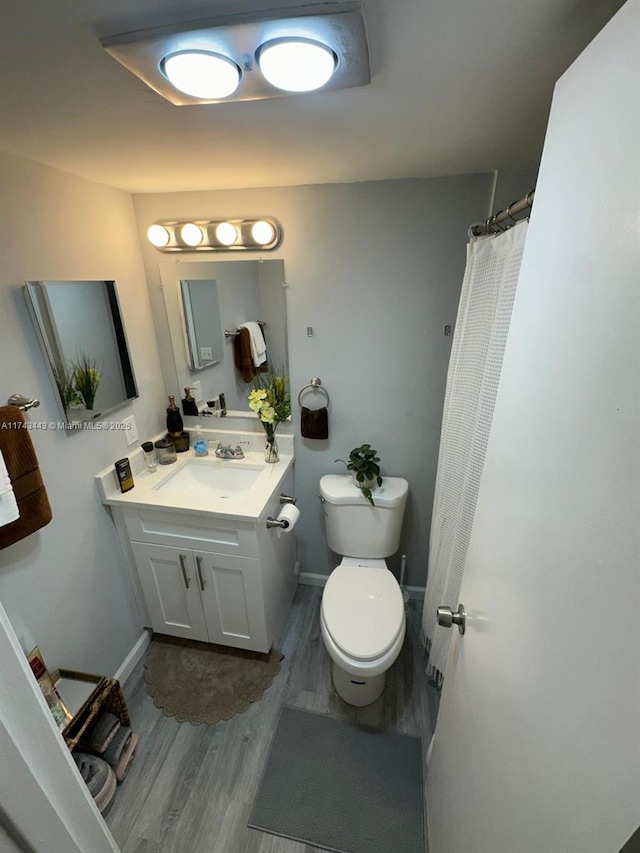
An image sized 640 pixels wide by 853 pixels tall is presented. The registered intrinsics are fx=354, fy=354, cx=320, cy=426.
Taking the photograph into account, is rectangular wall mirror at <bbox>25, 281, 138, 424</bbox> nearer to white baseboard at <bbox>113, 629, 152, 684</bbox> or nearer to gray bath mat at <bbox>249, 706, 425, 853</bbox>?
white baseboard at <bbox>113, 629, 152, 684</bbox>

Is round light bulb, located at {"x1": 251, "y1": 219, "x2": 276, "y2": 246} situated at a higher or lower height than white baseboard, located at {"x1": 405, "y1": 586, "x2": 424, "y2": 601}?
higher

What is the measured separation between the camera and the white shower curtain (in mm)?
1054

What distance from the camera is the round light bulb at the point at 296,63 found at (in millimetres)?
611

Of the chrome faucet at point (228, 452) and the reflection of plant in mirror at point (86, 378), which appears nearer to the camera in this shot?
the reflection of plant in mirror at point (86, 378)

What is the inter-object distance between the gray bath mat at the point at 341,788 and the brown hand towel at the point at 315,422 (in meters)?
1.28

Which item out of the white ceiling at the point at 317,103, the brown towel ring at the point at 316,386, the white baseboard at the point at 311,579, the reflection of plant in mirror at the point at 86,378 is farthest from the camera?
the white baseboard at the point at 311,579

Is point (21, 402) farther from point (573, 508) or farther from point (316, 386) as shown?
point (573, 508)

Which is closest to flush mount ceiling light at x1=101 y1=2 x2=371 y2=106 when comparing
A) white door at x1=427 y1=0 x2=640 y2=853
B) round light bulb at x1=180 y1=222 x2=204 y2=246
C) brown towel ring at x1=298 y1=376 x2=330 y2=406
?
white door at x1=427 y1=0 x2=640 y2=853

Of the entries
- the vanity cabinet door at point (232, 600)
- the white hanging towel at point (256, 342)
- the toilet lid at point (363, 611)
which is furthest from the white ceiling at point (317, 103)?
the toilet lid at point (363, 611)

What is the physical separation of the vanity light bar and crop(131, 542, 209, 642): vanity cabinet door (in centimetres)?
140

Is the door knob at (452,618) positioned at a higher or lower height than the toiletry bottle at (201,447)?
lower

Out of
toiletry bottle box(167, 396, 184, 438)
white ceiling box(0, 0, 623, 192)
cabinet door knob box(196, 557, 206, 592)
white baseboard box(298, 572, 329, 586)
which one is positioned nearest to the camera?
white ceiling box(0, 0, 623, 192)

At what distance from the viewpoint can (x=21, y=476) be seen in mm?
1105

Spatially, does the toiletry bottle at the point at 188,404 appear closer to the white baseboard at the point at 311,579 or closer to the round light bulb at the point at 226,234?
the round light bulb at the point at 226,234
